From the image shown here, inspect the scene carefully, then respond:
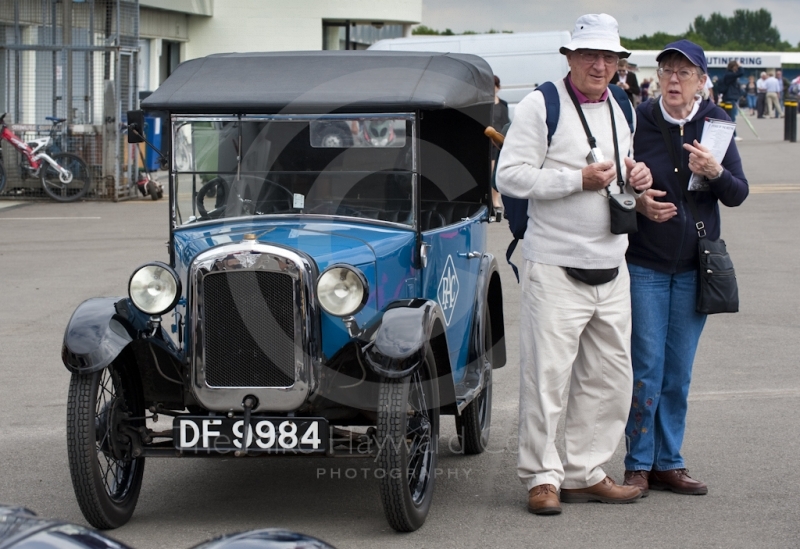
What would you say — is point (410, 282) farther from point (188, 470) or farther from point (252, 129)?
point (188, 470)

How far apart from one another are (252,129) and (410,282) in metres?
1.08

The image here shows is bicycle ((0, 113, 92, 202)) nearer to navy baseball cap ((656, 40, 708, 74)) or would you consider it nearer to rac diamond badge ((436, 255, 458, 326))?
rac diamond badge ((436, 255, 458, 326))

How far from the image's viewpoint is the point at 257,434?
4.68 m

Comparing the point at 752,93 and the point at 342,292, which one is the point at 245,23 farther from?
the point at 752,93

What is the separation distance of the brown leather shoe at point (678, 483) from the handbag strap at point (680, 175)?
3.59 feet

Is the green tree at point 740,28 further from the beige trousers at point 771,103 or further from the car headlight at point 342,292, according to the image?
the car headlight at point 342,292

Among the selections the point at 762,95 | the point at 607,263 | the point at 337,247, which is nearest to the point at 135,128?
the point at 337,247

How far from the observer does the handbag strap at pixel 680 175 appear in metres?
5.19

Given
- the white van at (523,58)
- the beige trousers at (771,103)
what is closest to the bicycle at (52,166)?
the white van at (523,58)

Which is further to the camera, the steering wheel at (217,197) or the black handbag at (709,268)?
the steering wheel at (217,197)

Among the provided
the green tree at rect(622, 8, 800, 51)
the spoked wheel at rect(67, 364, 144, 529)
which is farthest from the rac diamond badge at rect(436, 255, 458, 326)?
the green tree at rect(622, 8, 800, 51)

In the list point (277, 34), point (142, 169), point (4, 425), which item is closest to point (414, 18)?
point (277, 34)

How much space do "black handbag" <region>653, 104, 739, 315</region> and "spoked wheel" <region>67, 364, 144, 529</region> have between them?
8.26 feet

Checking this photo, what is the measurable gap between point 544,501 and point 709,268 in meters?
1.25
